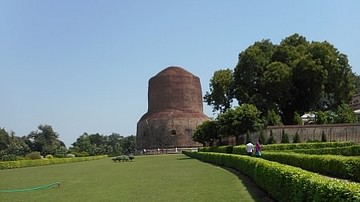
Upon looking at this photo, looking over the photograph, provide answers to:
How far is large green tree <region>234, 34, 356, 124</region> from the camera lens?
38.6m

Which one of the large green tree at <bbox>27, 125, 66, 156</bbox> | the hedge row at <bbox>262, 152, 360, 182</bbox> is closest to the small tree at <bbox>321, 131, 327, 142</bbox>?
the hedge row at <bbox>262, 152, 360, 182</bbox>

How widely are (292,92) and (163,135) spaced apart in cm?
3367

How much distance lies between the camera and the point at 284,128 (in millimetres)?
36125

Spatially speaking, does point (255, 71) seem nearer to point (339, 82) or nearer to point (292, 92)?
point (292, 92)

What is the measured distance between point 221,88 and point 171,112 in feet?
101

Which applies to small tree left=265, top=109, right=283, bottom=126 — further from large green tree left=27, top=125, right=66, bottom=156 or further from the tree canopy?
large green tree left=27, top=125, right=66, bottom=156

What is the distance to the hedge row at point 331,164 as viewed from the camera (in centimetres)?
1341

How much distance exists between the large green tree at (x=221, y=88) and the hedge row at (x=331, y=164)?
26.0 meters

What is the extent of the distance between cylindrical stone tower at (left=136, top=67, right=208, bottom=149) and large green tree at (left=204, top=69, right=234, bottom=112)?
26477 millimetres

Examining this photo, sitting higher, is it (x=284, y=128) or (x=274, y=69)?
(x=274, y=69)

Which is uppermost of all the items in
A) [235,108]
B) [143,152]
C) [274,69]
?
[274,69]

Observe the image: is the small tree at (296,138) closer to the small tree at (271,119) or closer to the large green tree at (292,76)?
the small tree at (271,119)

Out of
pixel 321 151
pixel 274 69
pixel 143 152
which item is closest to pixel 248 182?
pixel 321 151

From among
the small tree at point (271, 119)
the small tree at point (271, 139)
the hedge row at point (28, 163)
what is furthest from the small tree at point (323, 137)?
the hedge row at point (28, 163)
